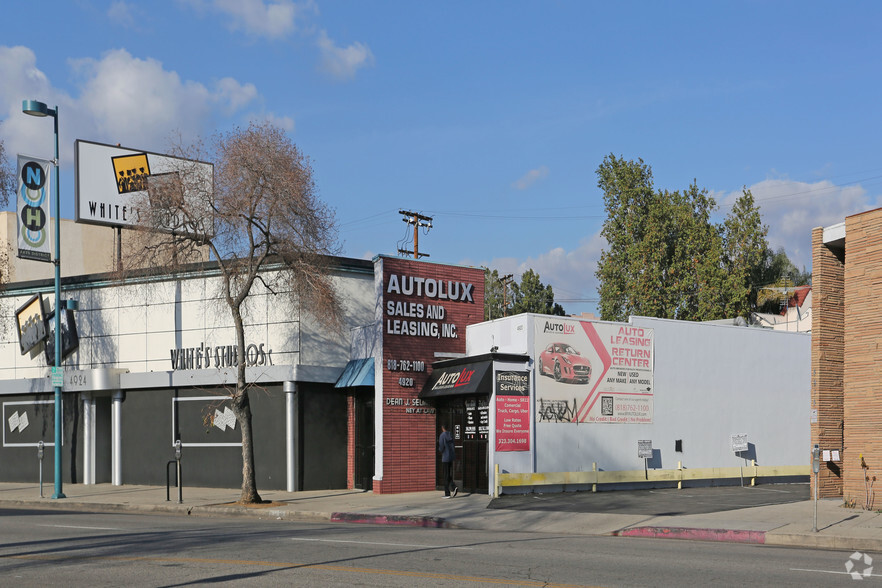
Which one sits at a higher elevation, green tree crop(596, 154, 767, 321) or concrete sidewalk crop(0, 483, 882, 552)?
green tree crop(596, 154, 767, 321)

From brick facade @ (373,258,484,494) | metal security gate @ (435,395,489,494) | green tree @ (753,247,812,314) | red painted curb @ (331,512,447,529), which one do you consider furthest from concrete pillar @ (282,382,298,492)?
green tree @ (753,247,812,314)

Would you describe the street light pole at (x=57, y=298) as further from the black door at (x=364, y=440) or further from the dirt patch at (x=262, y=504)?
the black door at (x=364, y=440)

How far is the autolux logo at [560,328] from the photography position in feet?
80.1

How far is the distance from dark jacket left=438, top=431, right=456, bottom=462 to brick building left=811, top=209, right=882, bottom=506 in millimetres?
8456

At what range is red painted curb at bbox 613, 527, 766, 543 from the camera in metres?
15.5

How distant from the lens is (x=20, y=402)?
31406 mm

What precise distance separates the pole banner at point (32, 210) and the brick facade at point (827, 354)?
21.2 m

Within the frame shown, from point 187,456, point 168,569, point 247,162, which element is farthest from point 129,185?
point 168,569

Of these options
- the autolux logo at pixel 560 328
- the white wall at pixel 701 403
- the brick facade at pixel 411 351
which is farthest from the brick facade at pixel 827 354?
the brick facade at pixel 411 351

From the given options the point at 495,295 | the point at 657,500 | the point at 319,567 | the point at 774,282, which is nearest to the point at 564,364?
the point at 657,500

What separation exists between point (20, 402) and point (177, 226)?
1380cm

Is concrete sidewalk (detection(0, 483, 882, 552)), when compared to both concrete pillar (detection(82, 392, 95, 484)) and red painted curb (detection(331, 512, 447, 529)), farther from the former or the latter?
→ concrete pillar (detection(82, 392, 95, 484))

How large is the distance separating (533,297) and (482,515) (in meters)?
56.7

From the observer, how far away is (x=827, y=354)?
21.0m
